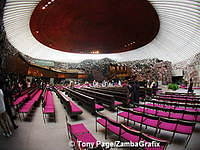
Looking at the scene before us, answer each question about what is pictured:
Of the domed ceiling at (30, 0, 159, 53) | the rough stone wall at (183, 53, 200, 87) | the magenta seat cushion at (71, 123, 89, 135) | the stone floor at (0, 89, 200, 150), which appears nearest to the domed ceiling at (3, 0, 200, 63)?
the domed ceiling at (30, 0, 159, 53)

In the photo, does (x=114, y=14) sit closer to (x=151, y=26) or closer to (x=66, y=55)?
(x=151, y=26)

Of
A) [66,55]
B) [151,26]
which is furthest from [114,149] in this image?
[66,55]

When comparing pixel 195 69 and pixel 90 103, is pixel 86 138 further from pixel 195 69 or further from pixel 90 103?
pixel 195 69

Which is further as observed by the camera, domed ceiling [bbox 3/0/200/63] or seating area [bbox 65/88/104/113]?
domed ceiling [bbox 3/0/200/63]

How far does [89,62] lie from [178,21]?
73.6 feet

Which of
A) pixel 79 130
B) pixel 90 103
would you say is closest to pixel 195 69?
pixel 90 103

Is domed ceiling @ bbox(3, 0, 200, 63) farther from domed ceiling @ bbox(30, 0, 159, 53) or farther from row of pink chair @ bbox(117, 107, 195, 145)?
row of pink chair @ bbox(117, 107, 195, 145)

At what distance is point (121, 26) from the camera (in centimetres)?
1411

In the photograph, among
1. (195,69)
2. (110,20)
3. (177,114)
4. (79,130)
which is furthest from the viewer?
(195,69)

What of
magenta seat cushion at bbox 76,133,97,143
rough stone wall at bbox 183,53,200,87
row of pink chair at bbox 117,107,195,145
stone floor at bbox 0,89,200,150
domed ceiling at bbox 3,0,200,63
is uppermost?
domed ceiling at bbox 3,0,200,63

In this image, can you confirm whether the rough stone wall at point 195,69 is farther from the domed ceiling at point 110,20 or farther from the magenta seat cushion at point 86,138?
the magenta seat cushion at point 86,138

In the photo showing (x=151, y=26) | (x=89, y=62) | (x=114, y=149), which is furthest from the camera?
(x=89, y=62)

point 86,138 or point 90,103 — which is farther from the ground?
point 90,103

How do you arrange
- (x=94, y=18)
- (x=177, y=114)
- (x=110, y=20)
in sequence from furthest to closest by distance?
(x=110, y=20)
(x=94, y=18)
(x=177, y=114)
